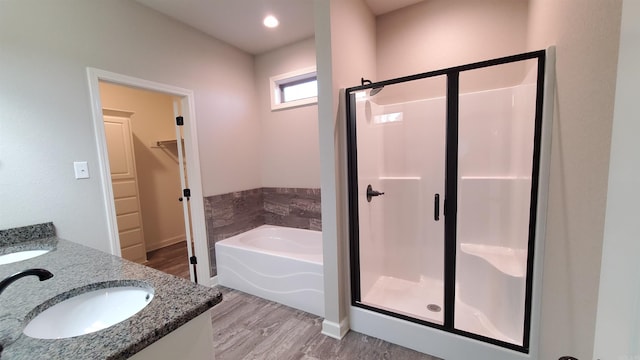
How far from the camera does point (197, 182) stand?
267 cm

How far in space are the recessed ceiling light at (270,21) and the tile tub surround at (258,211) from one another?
186 cm

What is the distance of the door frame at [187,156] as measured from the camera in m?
1.94

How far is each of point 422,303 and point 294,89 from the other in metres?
2.74

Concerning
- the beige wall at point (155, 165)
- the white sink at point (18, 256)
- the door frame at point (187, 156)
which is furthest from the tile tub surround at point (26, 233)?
the beige wall at point (155, 165)

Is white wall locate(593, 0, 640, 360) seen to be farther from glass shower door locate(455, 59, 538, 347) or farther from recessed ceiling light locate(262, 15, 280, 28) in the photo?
recessed ceiling light locate(262, 15, 280, 28)

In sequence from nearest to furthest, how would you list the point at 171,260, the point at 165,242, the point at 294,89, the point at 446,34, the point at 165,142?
the point at 446,34 → the point at 294,89 → the point at 171,260 → the point at 165,142 → the point at 165,242

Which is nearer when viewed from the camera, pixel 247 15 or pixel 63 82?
pixel 63 82

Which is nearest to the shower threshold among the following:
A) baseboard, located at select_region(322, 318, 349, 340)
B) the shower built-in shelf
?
baseboard, located at select_region(322, 318, 349, 340)

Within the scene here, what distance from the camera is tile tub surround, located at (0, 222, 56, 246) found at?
154 centimetres

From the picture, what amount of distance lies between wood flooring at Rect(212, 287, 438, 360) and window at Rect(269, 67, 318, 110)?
2290 mm

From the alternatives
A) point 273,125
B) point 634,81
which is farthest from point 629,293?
point 273,125

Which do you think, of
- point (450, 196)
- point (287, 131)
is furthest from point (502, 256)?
point (287, 131)

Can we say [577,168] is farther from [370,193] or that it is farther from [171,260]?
[171,260]

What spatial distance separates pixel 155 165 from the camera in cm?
394
